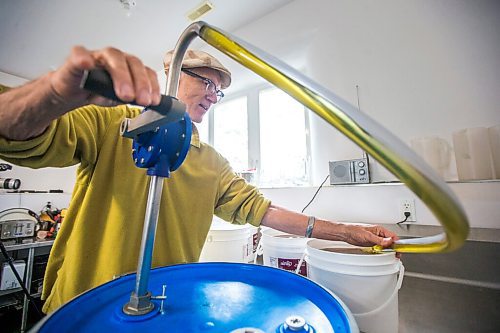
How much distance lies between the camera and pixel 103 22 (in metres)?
1.73

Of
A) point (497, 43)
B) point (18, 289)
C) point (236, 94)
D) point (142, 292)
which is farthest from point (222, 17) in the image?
point (18, 289)

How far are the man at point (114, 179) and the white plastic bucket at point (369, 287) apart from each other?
0.07 metres

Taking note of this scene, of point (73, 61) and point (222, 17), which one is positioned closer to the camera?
point (73, 61)

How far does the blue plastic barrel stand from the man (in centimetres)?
18

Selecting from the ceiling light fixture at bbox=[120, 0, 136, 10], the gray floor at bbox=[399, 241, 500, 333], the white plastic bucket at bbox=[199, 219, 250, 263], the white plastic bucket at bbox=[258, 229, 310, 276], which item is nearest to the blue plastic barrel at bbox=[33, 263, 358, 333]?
the white plastic bucket at bbox=[258, 229, 310, 276]

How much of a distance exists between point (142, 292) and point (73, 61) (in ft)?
1.14

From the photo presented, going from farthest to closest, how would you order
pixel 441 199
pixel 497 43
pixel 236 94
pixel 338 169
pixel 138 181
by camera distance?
1. pixel 236 94
2. pixel 338 169
3. pixel 497 43
4. pixel 138 181
5. pixel 441 199

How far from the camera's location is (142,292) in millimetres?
370

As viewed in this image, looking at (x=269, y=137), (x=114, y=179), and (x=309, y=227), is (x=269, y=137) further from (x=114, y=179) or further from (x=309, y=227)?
(x=114, y=179)

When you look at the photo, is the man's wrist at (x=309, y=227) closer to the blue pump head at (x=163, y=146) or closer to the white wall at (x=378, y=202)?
the white wall at (x=378, y=202)

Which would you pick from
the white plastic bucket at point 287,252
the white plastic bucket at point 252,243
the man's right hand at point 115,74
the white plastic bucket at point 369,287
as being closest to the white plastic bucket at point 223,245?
the white plastic bucket at point 252,243

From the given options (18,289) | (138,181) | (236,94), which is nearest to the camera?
(138,181)

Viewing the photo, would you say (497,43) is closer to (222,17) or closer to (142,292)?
(142,292)

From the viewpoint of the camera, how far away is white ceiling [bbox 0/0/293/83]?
1583mm
